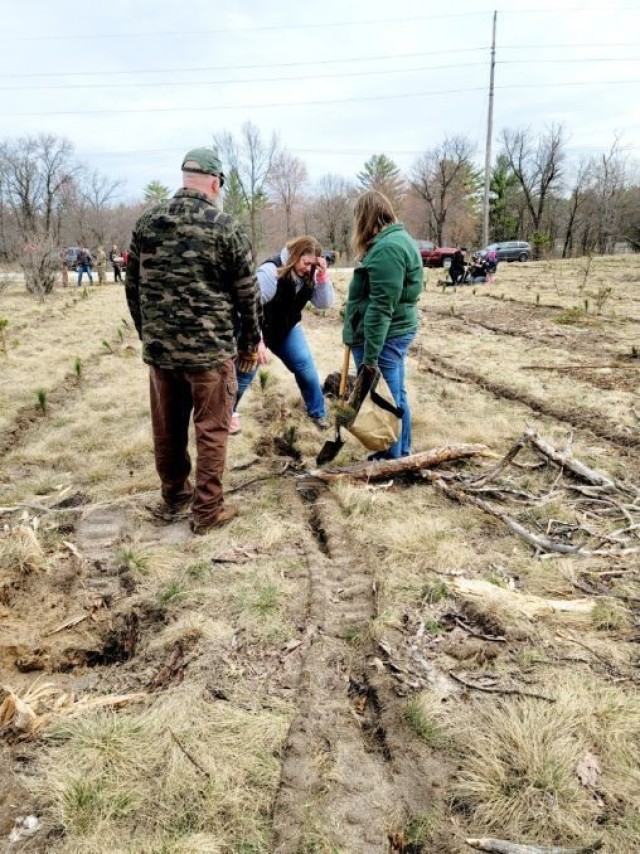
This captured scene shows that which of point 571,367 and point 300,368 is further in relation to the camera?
point 571,367

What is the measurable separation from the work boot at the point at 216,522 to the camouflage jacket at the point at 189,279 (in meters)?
0.96

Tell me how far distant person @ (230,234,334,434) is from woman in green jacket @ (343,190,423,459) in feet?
2.69

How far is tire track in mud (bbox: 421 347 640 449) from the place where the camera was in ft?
17.0

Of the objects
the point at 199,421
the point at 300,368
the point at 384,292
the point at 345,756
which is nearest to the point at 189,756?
the point at 345,756

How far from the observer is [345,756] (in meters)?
1.98

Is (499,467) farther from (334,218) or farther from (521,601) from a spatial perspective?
(334,218)

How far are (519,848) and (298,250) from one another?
403 centimetres

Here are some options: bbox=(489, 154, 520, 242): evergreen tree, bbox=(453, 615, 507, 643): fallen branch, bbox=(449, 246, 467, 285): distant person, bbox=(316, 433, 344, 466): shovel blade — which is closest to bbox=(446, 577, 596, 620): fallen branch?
bbox=(453, 615, 507, 643): fallen branch

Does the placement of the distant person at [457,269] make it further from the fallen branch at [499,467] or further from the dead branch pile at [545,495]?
the fallen branch at [499,467]

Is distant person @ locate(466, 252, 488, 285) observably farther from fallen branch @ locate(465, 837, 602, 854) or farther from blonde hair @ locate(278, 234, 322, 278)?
fallen branch @ locate(465, 837, 602, 854)

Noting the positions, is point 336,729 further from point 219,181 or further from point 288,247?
point 288,247

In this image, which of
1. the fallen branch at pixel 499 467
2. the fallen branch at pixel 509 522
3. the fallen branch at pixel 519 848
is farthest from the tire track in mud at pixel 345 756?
the fallen branch at pixel 499 467

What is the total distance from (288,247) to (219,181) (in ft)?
4.76

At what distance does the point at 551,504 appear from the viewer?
3768 mm
